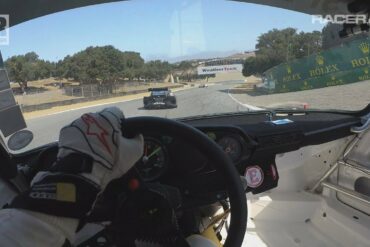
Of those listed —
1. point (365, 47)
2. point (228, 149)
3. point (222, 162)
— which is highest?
point (365, 47)

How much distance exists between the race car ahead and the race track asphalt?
3cm

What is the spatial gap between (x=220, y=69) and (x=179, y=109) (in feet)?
1.11

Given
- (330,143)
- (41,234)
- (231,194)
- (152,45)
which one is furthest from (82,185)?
(330,143)

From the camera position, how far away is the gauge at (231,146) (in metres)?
2.18

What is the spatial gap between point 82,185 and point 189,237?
2.19 ft

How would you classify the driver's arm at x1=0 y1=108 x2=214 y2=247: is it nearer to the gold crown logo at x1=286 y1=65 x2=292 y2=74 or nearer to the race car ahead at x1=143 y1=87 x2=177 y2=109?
the race car ahead at x1=143 y1=87 x2=177 y2=109

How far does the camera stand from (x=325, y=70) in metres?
2.64

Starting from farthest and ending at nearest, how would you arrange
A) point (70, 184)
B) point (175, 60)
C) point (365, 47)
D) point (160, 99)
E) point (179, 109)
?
point (365, 47)
point (179, 109)
point (160, 99)
point (175, 60)
point (70, 184)

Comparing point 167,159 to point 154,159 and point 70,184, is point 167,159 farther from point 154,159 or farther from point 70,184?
point 70,184

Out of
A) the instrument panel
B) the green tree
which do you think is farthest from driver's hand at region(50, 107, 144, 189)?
the green tree

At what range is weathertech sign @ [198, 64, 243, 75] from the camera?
237cm

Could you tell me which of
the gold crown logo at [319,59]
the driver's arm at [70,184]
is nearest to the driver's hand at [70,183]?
the driver's arm at [70,184]

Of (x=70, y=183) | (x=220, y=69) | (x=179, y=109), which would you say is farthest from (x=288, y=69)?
(x=70, y=183)

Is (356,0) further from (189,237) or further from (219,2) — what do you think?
(189,237)
